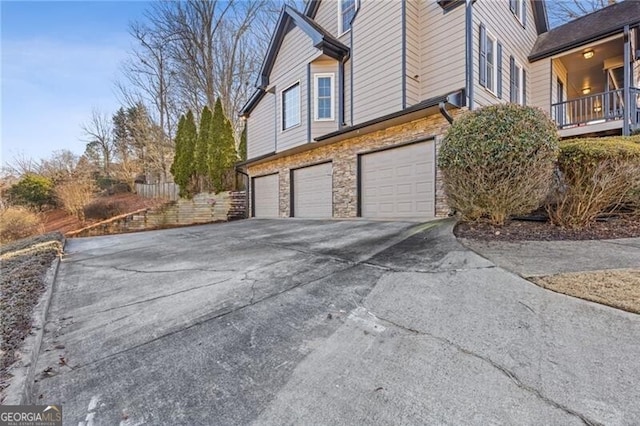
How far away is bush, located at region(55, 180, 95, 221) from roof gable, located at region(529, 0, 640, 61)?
19.9m

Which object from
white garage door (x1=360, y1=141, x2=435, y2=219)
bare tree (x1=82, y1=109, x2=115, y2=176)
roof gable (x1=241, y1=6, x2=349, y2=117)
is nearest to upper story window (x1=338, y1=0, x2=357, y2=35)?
roof gable (x1=241, y1=6, x2=349, y2=117)

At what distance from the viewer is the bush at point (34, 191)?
17.2 meters

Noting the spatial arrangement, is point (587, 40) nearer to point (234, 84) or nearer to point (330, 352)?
point (330, 352)

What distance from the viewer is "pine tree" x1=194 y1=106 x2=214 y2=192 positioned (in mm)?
14625

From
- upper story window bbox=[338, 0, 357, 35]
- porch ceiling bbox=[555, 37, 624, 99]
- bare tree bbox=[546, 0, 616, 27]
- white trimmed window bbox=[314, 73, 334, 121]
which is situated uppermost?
bare tree bbox=[546, 0, 616, 27]

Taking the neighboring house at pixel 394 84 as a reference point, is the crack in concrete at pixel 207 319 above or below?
below

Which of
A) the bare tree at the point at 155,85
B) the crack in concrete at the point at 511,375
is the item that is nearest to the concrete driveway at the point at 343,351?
the crack in concrete at the point at 511,375

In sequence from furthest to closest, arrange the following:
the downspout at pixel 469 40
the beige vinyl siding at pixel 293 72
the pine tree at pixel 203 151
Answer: the pine tree at pixel 203 151, the beige vinyl siding at pixel 293 72, the downspout at pixel 469 40

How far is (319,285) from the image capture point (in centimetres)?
328

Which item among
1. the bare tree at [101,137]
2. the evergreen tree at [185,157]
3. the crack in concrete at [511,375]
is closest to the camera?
the crack in concrete at [511,375]

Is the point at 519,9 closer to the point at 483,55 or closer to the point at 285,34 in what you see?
the point at 483,55

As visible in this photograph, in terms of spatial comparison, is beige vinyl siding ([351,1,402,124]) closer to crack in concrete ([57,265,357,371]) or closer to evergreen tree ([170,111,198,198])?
crack in concrete ([57,265,357,371])

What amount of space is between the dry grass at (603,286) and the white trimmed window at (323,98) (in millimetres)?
8435

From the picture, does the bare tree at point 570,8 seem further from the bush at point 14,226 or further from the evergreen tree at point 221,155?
the bush at point 14,226
